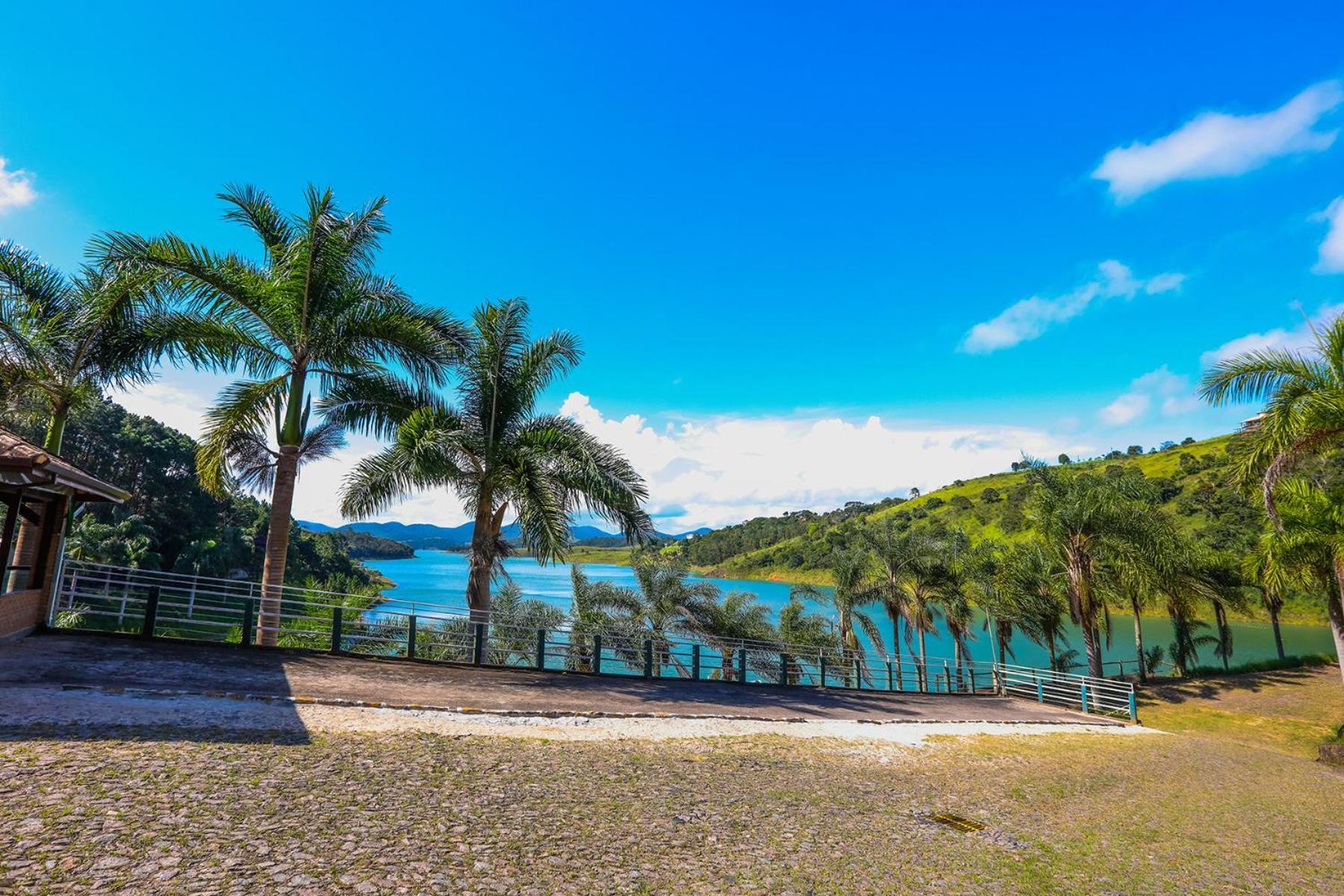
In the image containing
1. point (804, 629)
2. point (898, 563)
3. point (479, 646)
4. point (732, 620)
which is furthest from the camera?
point (898, 563)

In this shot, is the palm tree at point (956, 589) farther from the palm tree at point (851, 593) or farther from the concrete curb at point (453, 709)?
the concrete curb at point (453, 709)

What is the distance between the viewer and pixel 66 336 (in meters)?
12.7

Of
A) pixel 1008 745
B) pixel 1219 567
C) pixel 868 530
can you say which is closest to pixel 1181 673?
pixel 1219 567

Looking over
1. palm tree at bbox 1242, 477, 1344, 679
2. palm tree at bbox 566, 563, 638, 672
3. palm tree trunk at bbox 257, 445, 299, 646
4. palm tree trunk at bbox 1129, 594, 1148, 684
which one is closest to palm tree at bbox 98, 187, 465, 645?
palm tree trunk at bbox 257, 445, 299, 646

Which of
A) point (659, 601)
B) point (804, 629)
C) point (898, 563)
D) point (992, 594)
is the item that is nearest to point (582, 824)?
point (659, 601)

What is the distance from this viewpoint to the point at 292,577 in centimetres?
4691

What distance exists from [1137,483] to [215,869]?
3220 centimetres

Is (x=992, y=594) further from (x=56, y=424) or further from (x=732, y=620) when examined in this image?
(x=56, y=424)

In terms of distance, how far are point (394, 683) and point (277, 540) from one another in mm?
4913

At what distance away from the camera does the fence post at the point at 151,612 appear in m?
11.2

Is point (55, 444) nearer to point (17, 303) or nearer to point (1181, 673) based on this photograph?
point (17, 303)

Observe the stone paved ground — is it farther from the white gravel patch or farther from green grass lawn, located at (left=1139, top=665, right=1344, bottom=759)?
green grass lawn, located at (left=1139, top=665, right=1344, bottom=759)

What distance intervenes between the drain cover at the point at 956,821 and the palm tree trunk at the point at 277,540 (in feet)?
39.0

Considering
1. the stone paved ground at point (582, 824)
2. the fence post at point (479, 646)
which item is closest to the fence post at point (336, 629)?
the fence post at point (479, 646)
